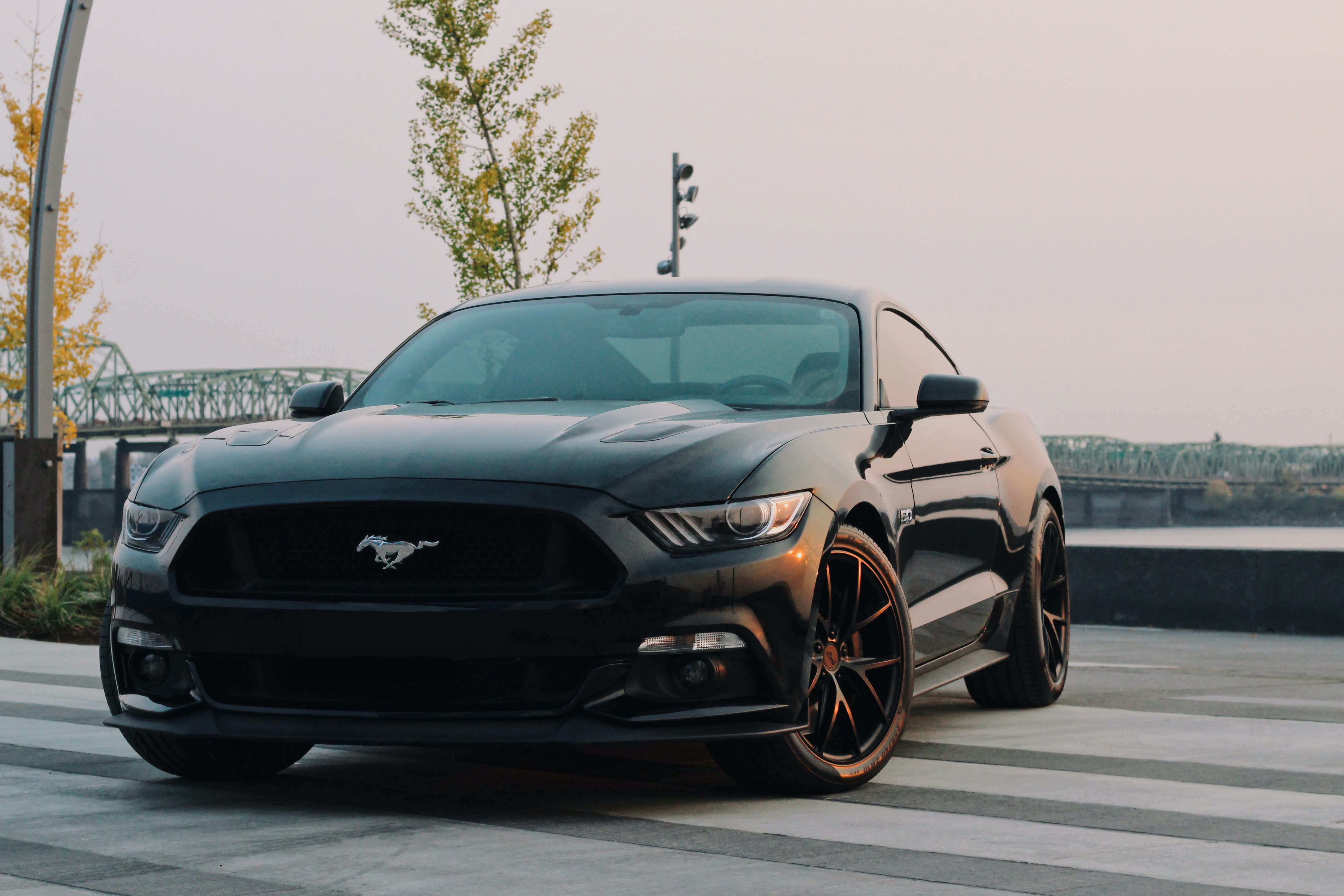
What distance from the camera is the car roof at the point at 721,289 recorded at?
5.58 metres

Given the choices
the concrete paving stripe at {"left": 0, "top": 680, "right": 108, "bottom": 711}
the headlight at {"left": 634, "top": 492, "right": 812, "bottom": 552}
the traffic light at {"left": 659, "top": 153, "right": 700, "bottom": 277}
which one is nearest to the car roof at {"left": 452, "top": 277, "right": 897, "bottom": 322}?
the headlight at {"left": 634, "top": 492, "right": 812, "bottom": 552}

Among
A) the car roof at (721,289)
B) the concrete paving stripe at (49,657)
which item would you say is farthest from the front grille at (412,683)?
the concrete paving stripe at (49,657)

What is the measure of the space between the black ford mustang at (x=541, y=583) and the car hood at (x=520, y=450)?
10mm

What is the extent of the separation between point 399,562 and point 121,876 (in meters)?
0.99

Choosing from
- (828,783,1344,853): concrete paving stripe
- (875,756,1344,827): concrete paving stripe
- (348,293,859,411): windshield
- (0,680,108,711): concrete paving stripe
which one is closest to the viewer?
(828,783,1344,853): concrete paving stripe

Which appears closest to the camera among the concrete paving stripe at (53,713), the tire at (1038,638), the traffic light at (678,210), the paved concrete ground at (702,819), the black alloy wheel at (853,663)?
the paved concrete ground at (702,819)

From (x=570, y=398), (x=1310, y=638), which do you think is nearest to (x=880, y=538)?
(x=570, y=398)

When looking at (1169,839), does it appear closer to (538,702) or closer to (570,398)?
(538,702)

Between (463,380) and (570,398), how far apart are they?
0.49m

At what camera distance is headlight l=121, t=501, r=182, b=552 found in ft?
14.2

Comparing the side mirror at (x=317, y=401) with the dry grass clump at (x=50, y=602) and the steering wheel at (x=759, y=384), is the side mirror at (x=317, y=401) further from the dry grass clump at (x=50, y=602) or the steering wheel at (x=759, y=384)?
the dry grass clump at (x=50, y=602)

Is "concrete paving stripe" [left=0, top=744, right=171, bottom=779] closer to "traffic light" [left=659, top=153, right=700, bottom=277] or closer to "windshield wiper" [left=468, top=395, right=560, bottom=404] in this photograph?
"windshield wiper" [left=468, top=395, right=560, bottom=404]

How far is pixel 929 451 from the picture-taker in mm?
5328

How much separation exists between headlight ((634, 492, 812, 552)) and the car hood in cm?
3
